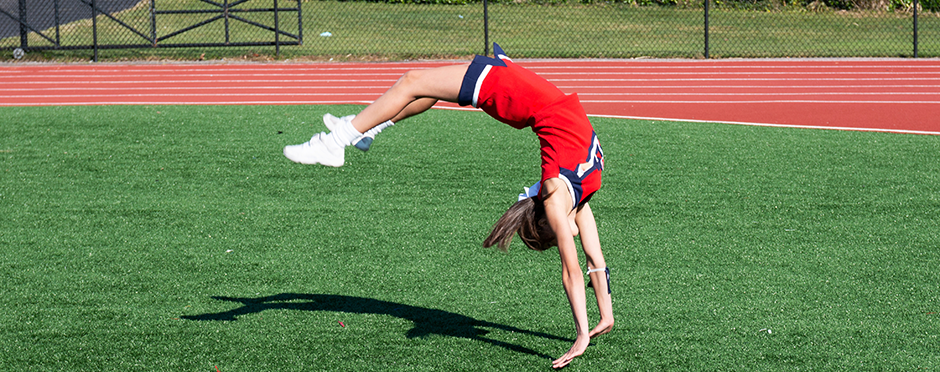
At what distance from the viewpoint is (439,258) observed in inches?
224

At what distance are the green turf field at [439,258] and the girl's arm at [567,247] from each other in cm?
38

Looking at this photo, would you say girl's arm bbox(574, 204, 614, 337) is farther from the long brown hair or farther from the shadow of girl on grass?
the shadow of girl on grass

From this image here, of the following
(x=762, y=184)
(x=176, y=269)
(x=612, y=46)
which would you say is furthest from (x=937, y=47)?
(x=176, y=269)

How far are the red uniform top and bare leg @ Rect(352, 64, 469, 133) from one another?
6 cm

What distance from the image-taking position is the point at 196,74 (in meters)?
15.2

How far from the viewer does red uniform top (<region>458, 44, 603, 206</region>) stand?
134 inches

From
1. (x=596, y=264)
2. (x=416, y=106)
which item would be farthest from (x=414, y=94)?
(x=596, y=264)

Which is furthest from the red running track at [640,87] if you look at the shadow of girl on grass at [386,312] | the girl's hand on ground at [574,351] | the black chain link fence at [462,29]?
the girl's hand on ground at [574,351]

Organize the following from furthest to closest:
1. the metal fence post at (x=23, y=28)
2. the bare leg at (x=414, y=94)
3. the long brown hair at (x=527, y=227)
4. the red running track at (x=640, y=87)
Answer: the metal fence post at (x=23, y=28) → the red running track at (x=640, y=87) → the long brown hair at (x=527, y=227) → the bare leg at (x=414, y=94)

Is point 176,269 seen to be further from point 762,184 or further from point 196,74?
point 196,74

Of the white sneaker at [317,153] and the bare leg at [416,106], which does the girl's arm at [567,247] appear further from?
the white sneaker at [317,153]

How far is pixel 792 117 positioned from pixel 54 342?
951cm

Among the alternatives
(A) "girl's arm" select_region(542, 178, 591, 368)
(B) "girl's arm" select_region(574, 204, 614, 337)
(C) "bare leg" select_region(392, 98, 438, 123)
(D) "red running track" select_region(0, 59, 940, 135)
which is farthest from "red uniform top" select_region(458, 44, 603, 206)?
(D) "red running track" select_region(0, 59, 940, 135)

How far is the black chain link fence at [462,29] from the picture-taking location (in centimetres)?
1723
